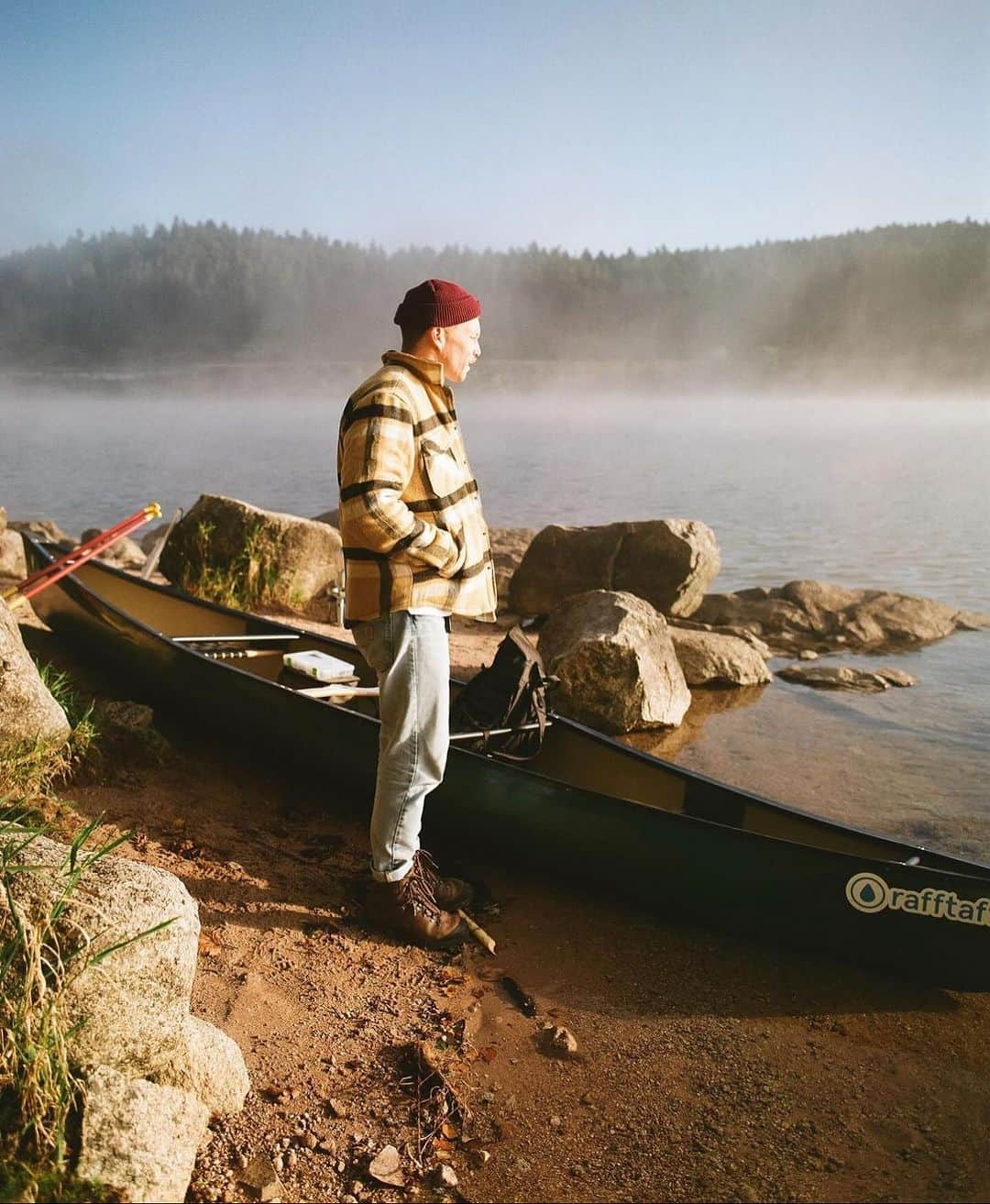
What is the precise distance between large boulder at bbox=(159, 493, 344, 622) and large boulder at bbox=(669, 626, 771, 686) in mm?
2443

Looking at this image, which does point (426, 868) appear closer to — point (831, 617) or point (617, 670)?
point (617, 670)

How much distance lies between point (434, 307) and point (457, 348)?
0.13m

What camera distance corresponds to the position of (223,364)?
6166 centimetres

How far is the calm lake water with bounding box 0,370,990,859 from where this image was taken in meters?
6.18

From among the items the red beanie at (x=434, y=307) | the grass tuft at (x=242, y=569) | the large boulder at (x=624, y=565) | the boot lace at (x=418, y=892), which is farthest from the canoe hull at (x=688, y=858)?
the large boulder at (x=624, y=565)

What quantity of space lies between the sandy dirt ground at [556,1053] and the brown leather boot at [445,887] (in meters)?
0.10

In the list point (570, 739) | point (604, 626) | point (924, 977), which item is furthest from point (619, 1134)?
point (604, 626)

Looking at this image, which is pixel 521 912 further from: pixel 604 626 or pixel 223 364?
pixel 223 364

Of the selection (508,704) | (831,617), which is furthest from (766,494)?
(508,704)

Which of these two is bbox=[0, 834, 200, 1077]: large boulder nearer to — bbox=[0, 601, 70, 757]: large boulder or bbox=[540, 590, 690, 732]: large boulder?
bbox=[0, 601, 70, 757]: large boulder

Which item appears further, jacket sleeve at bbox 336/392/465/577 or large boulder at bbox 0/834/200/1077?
jacket sleeve at bbox 336/392/465/577

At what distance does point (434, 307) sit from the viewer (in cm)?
329

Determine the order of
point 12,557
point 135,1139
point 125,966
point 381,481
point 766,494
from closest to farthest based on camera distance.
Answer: point 135,1139 → point 125,966 → point 381,481 → point 12,557 → point 766,494

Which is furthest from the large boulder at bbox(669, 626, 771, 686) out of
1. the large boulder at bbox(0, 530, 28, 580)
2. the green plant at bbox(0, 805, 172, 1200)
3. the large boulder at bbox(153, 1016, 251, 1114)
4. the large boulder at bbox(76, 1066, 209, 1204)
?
the large boulder at bbox(76, 1066, 209, 1204)
